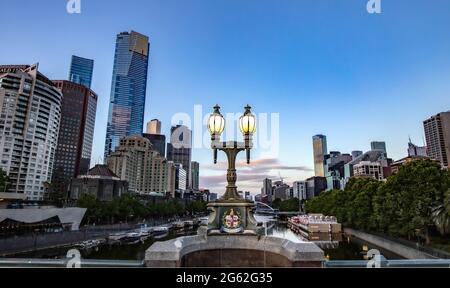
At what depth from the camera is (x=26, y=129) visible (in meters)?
58.6

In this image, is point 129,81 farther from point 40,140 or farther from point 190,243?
point 190,243

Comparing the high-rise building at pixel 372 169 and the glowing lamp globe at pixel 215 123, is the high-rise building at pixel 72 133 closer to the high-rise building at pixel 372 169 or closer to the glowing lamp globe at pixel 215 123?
the high-rise building at pixel 372 169

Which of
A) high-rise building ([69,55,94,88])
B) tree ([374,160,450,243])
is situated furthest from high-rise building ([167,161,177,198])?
high-rise building ([69,55,94,88])

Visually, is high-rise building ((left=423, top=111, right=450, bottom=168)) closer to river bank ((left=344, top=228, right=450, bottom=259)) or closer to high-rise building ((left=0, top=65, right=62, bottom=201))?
river bank ((left=344, top=228, right=450, bottom=259))

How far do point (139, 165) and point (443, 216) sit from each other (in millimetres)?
90754

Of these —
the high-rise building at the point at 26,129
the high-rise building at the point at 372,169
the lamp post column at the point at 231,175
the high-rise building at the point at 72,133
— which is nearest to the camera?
the lamp post column at the point at 231,175

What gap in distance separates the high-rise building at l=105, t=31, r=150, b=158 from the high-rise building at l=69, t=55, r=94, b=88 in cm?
2004

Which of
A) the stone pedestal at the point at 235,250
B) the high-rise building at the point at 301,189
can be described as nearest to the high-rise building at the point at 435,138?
the high-rise building at the point at 301,189

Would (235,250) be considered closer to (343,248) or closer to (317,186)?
(343,248)

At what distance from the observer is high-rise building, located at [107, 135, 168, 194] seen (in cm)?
9000

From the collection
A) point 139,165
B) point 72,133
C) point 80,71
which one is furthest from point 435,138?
point 80,71

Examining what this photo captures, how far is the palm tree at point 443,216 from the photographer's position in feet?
68.7

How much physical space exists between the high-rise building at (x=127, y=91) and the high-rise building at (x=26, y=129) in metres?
108

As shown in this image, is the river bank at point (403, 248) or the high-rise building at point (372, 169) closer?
the river bank at point (403, 248)
